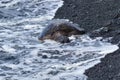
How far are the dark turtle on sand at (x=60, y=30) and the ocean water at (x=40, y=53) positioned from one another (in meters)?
0.33

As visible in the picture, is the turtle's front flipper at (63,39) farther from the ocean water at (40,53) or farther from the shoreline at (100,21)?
the shoreline at (100,21)

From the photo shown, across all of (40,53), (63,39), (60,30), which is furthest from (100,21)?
(40,53)

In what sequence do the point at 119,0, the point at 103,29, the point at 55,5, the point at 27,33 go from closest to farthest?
the point at 103,29, the point at 27,33, the point at 119,0, the point at 55,5

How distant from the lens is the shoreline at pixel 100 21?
12.4 metres

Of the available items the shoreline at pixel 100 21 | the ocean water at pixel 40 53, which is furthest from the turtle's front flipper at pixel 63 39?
the shoreline at pixel 100 21

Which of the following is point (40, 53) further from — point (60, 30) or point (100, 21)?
point (100, 21)

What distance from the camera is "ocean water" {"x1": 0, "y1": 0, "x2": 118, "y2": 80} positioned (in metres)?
13.1

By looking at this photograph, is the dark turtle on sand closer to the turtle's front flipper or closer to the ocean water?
the turtle's front flipper

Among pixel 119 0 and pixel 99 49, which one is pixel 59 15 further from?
pixel 99 49

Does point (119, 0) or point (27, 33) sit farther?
point (119, 0)

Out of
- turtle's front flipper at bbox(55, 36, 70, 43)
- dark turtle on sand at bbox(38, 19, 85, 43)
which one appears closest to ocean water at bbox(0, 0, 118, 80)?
turtle's front flipper at bbox(55, 36, 70, 43)

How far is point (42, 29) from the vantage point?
1859 centimetres

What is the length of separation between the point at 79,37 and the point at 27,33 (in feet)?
8.82

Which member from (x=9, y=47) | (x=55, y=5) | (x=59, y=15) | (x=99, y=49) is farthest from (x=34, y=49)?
(x=55, y=5)
